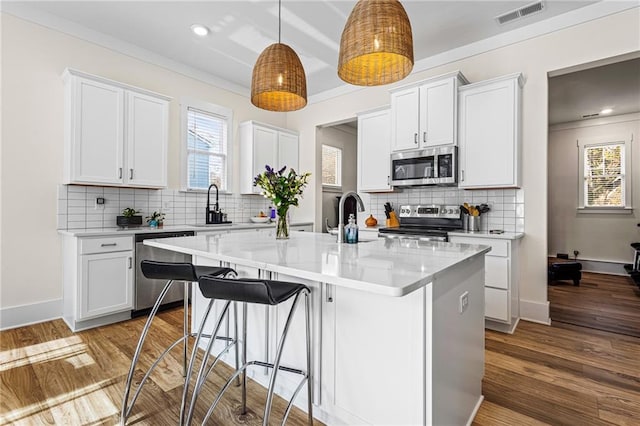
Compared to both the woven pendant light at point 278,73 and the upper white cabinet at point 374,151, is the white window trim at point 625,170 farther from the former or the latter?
the woven pendant light at point 278,73

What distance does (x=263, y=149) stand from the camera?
486 cm

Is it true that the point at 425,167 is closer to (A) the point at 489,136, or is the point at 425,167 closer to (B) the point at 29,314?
(A) the point at 489,136

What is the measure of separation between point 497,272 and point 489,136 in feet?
4.49

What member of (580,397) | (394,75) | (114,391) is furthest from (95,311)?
(580,397)

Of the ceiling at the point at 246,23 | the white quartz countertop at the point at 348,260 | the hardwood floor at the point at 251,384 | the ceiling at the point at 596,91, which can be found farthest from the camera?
the ceiling at the point at 596,91

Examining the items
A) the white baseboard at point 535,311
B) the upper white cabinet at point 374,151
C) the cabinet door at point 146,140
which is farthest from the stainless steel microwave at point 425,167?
the cabinet door at point 146,140

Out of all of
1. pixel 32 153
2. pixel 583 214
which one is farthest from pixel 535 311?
pixel 32 153

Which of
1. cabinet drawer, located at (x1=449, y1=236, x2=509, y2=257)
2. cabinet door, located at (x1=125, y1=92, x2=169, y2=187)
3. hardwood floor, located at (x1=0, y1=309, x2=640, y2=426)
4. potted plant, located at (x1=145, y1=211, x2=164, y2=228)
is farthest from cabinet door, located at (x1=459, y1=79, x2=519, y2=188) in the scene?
potted plant, located at (x1=145, y1=211, x2=164, y2=228)

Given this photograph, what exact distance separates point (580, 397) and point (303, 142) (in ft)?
15.2

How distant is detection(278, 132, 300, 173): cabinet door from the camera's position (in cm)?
513

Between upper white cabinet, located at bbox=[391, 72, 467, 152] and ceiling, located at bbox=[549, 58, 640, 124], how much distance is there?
1971 millimetres

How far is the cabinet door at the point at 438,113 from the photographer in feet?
11.1

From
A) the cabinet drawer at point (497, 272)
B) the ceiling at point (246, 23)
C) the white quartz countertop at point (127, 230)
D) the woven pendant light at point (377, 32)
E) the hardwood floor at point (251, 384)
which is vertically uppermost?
the ceiling at point (246, 23)

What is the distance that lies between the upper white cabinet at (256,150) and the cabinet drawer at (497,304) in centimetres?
332
